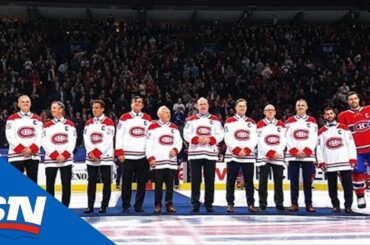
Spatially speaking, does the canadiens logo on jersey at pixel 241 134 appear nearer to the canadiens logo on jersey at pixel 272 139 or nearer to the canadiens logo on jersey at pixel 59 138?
the canadiens logo on jersey at pixel 272 139

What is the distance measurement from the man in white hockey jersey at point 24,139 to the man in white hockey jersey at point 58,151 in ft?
0.47

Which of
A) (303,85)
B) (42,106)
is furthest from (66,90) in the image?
(303,85)

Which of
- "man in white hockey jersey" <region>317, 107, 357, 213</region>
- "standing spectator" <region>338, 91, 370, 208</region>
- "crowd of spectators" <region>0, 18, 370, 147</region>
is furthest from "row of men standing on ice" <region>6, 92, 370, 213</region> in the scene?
"crowd of spectators" <region>0, 18, 370, 147</region>

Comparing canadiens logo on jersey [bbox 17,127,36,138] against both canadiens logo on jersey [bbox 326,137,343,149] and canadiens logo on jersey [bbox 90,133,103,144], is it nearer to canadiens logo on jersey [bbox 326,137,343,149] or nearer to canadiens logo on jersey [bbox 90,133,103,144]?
canadiens logo on jersey [bbox 90,133,103,144]

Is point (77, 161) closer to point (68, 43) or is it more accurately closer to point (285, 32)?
point (68, 43)

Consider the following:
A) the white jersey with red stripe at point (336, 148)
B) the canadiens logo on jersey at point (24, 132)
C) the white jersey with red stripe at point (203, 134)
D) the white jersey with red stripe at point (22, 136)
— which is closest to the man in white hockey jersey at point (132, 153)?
the white jersey with red stripe at point (203, 134)

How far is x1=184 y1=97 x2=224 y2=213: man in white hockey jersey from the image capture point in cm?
816

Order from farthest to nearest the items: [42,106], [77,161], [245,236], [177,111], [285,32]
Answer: [285,32] < [42,106] < [177,111] < [77,161] < [245,236]

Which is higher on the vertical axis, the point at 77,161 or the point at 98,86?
the point at 98,86

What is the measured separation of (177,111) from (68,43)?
7.95 meters

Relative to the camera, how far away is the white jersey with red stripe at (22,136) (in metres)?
7.95

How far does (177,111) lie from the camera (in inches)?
583

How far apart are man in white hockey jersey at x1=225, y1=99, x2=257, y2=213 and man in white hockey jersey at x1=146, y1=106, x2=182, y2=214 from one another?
2.66ft

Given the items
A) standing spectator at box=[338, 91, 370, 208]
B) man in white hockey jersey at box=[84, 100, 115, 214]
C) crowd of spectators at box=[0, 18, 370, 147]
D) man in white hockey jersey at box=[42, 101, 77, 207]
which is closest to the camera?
man in white hockey jersey at box=[42, 101, 77, 207]
